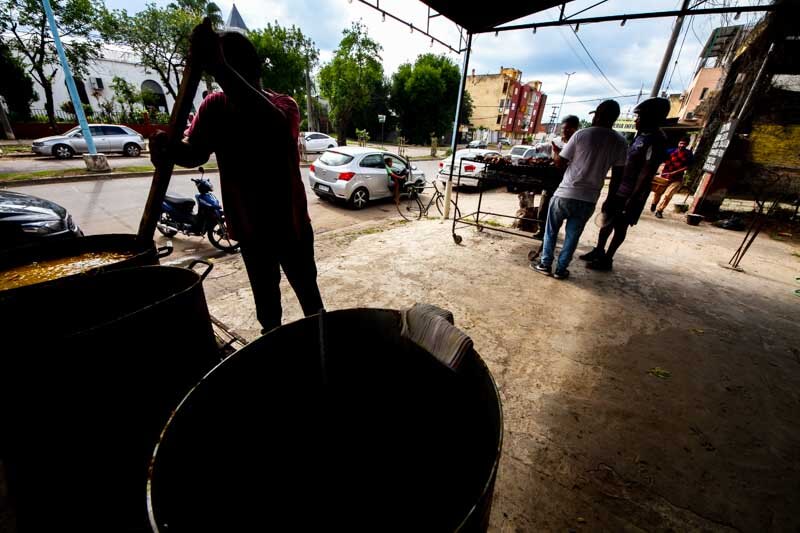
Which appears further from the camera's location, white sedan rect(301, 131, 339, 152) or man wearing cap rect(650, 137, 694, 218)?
white sedan rect(301, 131, 339, 152)

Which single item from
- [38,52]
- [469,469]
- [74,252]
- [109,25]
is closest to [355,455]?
[469,469]

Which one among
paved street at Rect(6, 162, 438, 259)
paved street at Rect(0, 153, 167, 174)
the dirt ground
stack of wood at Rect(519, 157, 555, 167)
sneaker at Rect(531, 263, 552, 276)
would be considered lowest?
paved street at Rect(6, 162, 438, 259)

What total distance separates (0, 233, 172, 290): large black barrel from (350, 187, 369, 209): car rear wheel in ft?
22.5

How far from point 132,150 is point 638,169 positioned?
2099cm

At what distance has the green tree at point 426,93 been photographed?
35438 millimetres

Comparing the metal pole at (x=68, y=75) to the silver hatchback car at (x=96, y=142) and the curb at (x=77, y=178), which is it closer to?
the curb at (x=77, y=178)

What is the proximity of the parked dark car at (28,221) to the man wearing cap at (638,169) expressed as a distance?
658cm

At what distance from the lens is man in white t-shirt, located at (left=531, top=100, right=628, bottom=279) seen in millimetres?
3395

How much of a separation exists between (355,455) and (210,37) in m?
1.97

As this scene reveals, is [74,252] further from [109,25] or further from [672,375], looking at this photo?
[109,25]

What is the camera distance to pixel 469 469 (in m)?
0.83

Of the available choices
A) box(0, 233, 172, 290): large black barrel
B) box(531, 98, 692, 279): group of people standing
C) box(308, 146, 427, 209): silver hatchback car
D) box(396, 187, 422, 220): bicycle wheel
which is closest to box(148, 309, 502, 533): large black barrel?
box(0, 233, 172, 290): large black barrel

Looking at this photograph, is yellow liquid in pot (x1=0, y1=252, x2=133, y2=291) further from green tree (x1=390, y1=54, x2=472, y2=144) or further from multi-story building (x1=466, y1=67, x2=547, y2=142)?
multi-story building (x1=466, y1=67, x2=547, y2=142)

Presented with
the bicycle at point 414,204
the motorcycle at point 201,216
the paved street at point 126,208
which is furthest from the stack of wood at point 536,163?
the motorcycle at point 201,216
